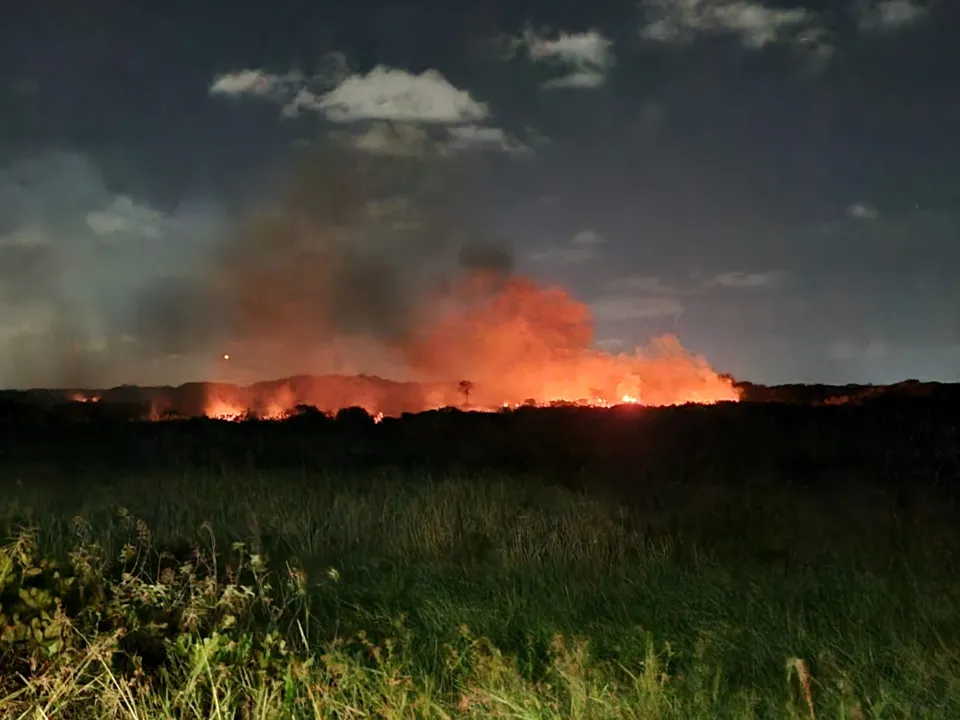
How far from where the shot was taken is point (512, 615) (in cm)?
1004

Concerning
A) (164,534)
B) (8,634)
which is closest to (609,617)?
(8,634)

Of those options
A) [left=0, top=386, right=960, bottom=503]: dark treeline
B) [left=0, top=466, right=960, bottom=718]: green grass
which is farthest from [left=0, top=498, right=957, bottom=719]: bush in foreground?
[left=0, top=386, right=960, bottom=503]: dark treeline

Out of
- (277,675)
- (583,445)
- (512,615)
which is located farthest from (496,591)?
(583,445)

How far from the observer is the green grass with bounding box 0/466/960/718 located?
734cm

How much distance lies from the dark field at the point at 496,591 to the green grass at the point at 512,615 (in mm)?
41

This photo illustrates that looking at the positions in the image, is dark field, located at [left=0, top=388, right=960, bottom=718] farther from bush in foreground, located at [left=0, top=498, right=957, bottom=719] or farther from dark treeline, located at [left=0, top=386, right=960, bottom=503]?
dark treeline, located at [left=0, top=386, right=960, bottom=503]

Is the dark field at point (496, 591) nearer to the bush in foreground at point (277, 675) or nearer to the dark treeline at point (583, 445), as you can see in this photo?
the bush in foreground at point (277, 675)

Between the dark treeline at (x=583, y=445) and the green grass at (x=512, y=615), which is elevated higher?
the dark treeline at (x=583, y=445)

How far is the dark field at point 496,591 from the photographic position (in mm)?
7422

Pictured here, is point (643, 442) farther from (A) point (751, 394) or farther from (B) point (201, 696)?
(A) point (751, 394)

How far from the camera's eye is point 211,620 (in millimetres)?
8898

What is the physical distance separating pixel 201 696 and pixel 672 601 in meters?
5.24

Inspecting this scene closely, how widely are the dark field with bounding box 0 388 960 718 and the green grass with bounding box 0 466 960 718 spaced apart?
4 centimetres

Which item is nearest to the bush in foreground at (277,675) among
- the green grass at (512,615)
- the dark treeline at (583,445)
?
the green grass at (512,615)
